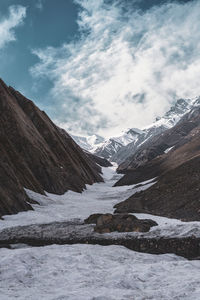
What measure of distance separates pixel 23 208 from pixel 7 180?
3.65 m

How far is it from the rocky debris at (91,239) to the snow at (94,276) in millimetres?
1044

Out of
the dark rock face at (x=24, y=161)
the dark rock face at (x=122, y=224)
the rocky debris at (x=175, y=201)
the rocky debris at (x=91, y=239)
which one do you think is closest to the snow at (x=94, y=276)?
the rocky debris at (x=91, y=239)

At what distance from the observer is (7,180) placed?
26.7 meters

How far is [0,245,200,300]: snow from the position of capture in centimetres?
720

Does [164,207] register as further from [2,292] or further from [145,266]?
[2,292]

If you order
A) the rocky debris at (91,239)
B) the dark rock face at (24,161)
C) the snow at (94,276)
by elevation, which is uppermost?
the dark rock face at (24,161)

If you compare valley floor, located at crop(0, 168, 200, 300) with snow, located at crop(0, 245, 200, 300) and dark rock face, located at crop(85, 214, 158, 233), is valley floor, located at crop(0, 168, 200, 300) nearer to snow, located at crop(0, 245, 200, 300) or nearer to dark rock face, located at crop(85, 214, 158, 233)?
snow, located at crop(0, 245, 200, 300)

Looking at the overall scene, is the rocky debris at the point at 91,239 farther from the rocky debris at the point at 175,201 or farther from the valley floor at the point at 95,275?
the rocky debris at the point at 175,201

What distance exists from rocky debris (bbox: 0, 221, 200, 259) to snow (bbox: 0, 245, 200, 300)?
41.1 inches

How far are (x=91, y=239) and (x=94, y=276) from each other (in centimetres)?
684

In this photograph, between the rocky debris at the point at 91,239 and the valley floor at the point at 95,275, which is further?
the rocky debris at the point at 91,239

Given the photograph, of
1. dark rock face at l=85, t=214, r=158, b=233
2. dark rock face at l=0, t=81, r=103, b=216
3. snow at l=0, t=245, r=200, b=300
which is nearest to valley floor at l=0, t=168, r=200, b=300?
snow at l=0, t=245, r=200, b=300

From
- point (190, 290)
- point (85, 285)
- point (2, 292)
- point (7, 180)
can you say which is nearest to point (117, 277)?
point (85, 285)

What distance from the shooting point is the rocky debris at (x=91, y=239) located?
12.4 m
